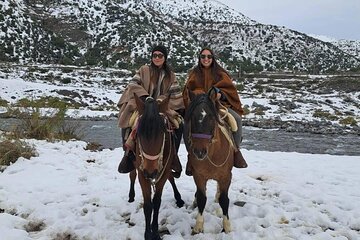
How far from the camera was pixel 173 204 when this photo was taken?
5746 mm

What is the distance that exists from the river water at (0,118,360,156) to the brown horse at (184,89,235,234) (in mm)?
8868

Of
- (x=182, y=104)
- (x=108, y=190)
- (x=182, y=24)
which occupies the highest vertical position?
(x=182, y=24)

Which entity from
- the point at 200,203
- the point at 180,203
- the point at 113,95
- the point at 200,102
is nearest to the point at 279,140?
the point at 180,203

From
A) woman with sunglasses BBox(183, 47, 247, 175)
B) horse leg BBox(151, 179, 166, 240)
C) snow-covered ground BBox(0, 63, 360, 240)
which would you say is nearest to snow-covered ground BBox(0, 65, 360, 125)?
snow-covered ground BBox(0, 63, 360, 240)

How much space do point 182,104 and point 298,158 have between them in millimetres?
5640

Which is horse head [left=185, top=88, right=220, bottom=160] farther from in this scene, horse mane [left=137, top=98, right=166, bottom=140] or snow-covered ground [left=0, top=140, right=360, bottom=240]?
snow-covered ground [left=0, top=140, right=360, bottom=240]

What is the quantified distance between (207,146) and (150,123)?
0.73 m

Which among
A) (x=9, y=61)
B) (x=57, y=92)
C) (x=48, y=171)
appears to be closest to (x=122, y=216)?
(x=48, y=171)

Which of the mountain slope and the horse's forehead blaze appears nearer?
the horse's forehead blaze

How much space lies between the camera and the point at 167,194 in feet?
20.3

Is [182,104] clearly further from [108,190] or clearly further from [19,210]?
[19,210]

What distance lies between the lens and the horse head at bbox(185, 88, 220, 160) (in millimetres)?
4055

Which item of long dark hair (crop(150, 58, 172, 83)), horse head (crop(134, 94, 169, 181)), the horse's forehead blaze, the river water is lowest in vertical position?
the river water

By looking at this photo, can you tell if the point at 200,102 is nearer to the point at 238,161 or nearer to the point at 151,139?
the point at 151,139
